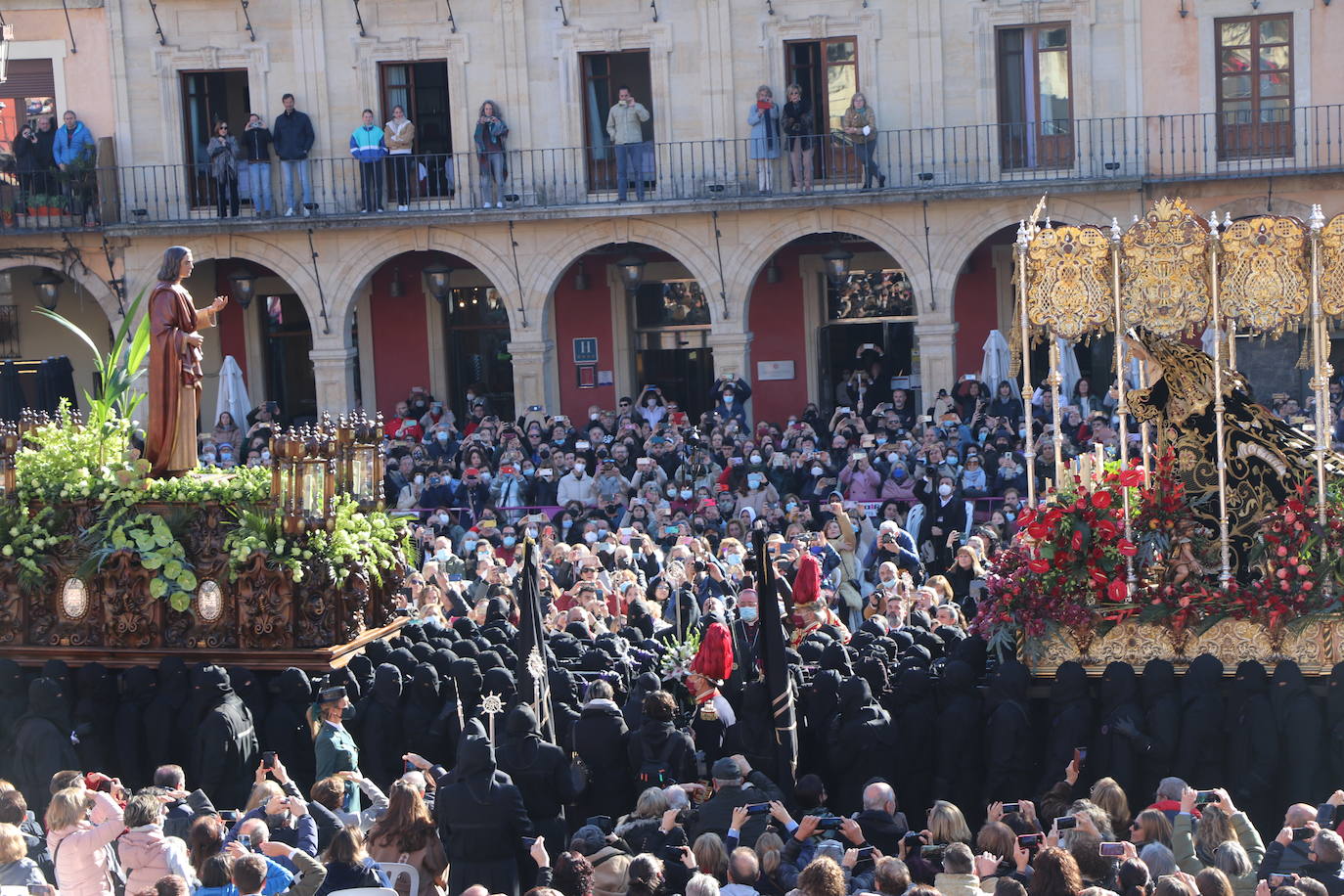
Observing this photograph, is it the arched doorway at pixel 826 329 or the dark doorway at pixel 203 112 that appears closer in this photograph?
the dark doorway at pixel 203 112

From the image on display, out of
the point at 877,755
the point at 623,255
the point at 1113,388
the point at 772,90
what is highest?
the point at 772,90

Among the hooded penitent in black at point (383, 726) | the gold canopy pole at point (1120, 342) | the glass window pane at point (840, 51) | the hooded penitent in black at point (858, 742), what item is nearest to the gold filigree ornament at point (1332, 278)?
the gold canopy pole at point (1120, 342)

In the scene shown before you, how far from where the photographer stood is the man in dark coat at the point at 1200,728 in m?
11.4

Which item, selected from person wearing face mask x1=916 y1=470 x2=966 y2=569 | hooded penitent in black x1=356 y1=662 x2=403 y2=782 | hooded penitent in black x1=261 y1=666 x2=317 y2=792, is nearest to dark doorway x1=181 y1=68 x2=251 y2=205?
person wearing face mask x1=916 y1=470 x2=966 y2=569

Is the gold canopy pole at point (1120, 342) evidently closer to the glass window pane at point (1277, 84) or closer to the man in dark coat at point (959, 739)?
the man in dark coat at point (959, 739)

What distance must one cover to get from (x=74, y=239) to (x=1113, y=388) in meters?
14.4

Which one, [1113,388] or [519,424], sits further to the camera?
[519,424]

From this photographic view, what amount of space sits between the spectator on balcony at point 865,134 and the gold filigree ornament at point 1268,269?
43.6ft

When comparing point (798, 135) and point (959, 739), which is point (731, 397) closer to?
point (798, 135)

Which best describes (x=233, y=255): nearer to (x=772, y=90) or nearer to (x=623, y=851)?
(x=772, y=90)

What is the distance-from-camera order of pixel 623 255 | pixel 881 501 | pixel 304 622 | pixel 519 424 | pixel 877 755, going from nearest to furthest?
1. pixel 877 755
2. pixel 304 622
3. pixel 881 501
4. pixel 519 424
5. pixel 623 255

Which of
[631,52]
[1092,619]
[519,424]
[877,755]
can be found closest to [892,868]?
[877,755]

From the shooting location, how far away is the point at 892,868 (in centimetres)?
835

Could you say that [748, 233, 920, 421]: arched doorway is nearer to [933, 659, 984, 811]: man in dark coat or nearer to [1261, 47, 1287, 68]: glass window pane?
[1261, 47, 1287, 68]: glass window pane
